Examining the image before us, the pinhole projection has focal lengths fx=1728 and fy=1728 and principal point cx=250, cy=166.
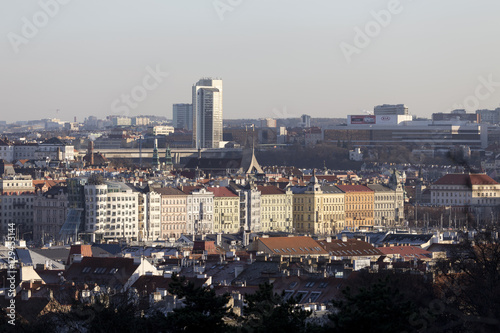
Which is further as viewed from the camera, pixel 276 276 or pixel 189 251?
pixel 189 251

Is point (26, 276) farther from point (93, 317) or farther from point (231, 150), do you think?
point (231, 150)

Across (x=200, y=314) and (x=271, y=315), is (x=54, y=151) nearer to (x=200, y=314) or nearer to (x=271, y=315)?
(x=200, y=314)

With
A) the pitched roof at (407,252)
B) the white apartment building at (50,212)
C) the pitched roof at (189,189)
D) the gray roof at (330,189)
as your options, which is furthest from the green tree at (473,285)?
the gray roof at (330,189)

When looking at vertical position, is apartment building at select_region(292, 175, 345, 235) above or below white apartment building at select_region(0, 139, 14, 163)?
below

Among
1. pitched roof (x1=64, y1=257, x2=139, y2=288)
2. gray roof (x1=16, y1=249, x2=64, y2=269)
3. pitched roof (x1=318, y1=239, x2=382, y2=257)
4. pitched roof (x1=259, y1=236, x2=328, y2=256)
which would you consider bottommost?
pitched roof (x1=318, y1=239, x2=382, y2=257)

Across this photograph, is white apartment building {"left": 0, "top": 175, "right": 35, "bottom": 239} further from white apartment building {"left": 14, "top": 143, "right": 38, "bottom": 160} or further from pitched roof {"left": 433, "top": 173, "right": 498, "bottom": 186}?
white apartment building {"left": 14, "top": 143, "right": 38, "bottom": 160}

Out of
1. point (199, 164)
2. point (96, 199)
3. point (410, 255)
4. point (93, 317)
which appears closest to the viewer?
point (93, 317)

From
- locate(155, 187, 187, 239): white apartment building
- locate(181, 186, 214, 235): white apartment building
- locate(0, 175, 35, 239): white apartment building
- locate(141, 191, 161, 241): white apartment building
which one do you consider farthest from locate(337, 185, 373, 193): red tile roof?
locate(0, 175, 35, 239): white apartment building

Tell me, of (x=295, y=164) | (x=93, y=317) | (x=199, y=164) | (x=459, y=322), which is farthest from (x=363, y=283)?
(x=295, y=164)

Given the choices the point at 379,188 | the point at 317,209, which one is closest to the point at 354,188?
the point at 379,188
